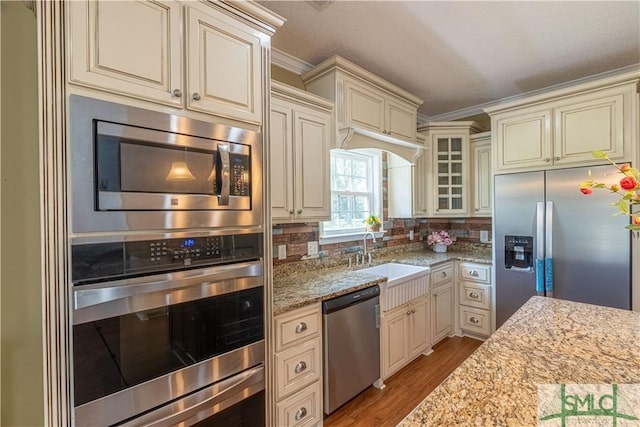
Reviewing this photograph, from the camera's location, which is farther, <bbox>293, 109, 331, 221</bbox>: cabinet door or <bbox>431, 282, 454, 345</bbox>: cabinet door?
<bbox>431, 282, 454, 345</bbox>: cabinet door

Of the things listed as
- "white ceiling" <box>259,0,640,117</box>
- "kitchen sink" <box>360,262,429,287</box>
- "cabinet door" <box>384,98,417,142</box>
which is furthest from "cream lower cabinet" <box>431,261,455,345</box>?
"white ceiling" <box>259,0,640,117</box>

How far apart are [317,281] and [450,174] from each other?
234cm

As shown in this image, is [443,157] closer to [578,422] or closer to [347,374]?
[347,374]

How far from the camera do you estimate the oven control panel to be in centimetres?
101

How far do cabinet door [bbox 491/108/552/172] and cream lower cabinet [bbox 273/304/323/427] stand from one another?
7.96ft

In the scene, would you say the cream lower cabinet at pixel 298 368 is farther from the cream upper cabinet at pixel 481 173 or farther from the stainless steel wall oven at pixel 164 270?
the cream upper cabinet at pixel 481 173

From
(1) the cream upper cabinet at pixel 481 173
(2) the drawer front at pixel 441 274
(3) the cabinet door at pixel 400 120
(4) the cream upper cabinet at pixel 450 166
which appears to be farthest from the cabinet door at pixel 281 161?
(1) the cream upper cabinet at pixel 481 173

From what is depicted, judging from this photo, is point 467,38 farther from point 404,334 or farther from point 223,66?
point 404,334

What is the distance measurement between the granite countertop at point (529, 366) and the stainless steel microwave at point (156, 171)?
106 cm

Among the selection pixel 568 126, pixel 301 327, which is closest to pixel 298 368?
pixel 301 327

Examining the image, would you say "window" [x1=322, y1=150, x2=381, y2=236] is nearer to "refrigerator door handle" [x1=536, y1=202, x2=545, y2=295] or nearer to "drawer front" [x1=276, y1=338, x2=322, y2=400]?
"drawer front" [x1=276, y1=338, x2=322, y2=400]

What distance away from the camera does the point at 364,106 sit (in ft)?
8.10

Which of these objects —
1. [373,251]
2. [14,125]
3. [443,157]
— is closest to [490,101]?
[443,157]

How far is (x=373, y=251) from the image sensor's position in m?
3.17
